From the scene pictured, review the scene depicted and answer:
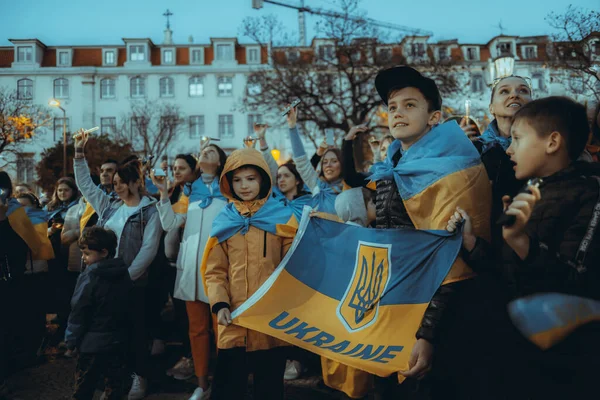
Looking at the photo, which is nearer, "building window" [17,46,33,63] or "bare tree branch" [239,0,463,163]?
"bare tree branch" [239,0,463,163]

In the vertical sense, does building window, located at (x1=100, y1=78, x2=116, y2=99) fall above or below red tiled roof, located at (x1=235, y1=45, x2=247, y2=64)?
below

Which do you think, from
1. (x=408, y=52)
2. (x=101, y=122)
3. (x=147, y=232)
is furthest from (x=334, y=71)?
(x=101, y=122)

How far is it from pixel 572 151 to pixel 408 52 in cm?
2134

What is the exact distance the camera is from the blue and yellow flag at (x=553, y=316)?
1.72 meters

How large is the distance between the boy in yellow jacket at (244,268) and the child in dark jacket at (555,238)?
5.69 feet

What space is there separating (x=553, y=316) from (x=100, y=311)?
311 cm

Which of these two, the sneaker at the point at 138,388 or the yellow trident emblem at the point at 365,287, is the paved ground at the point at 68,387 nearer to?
the sneaker at the point at 138,388

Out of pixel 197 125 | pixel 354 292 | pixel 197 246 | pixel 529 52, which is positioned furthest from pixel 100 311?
pixel 529 52

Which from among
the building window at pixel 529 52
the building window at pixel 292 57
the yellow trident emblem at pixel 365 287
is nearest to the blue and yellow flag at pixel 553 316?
the yellow trident emblem at pixel 365 287

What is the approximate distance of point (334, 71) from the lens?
2241 centimetres

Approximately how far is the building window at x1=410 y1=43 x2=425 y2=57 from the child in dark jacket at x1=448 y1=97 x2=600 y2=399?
20659 mm

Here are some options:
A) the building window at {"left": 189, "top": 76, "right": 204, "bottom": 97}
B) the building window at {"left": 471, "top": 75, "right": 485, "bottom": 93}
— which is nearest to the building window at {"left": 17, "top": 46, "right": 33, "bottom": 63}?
the building window at {"left": 189, "top": 76, "right": 204, "bottom": 97}

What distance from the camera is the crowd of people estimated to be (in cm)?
183

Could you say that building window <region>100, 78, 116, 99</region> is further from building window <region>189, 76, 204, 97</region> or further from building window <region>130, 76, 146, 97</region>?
building window <region>189, 76, 204, 97</region>
